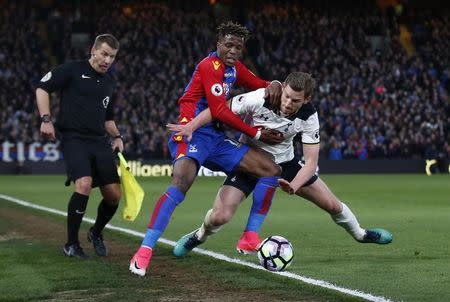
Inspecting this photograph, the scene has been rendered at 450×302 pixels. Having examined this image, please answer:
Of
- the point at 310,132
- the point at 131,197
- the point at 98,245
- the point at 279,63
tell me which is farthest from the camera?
the point at 279,63

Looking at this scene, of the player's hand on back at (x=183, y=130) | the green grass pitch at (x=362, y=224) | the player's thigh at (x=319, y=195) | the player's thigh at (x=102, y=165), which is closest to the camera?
the green grass pitch at (x=362, y=224)

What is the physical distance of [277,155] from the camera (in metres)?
9.00

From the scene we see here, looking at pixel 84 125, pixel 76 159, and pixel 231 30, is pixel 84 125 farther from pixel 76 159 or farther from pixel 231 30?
pixel 231 30

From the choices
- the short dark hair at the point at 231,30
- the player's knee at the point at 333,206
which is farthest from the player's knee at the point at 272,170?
the short dark hair at the point at 231,30

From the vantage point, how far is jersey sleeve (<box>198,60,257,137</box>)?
8.37 m

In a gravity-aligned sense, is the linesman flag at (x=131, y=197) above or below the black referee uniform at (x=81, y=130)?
below

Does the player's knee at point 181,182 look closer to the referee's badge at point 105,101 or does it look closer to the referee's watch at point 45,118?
the referee's watch at point 45,118

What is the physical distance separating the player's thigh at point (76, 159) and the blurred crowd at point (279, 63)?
76.7 feet

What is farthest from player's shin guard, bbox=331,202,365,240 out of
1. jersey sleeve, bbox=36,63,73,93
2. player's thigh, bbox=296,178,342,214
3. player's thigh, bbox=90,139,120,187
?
jersey sleeve, bbox=36,63,73,93

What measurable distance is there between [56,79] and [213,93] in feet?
5.86

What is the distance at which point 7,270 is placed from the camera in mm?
8398

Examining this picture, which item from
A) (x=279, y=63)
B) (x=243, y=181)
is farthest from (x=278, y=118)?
(x=279, y=63)

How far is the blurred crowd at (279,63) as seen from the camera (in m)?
34.9

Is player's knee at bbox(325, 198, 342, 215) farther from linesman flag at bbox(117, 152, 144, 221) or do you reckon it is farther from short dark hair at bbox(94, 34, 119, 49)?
short dark hair at bbox(94, 34, 119, 49)
